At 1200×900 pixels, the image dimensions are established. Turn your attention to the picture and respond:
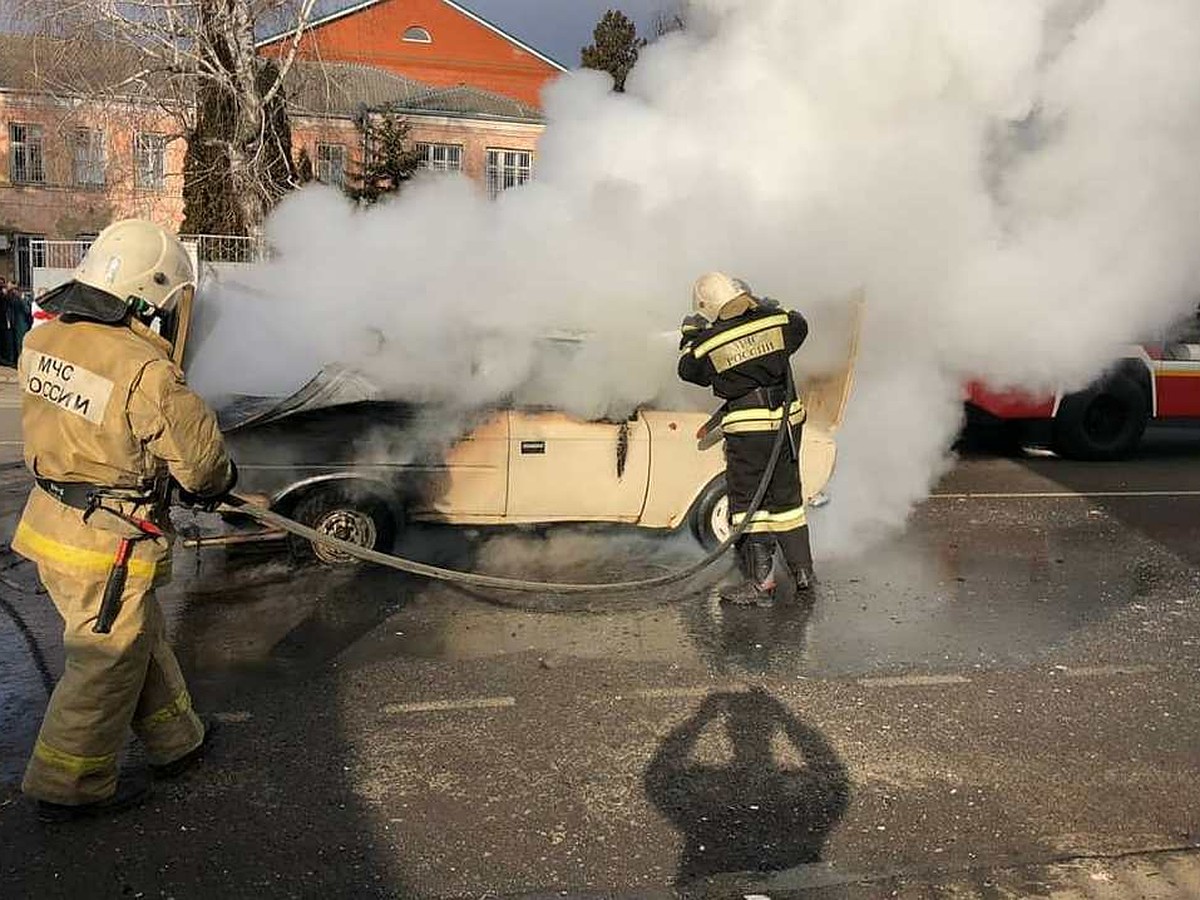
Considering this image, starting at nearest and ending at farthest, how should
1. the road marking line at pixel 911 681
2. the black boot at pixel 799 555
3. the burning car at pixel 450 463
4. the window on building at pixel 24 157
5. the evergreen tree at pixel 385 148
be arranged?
1. the road marking line at pixel 911 681
2. the black boot at pixel 799 555
3. the burning car at pixel 450 463
4. the evergreen tree at pixel 385 148
5. the window on building at pixel 24 157

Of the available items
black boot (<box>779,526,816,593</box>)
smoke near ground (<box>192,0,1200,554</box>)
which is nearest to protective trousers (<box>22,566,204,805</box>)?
smoke near ground (<box>192,0,1200,554</box>)

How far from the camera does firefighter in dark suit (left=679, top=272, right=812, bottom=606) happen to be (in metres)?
5.51

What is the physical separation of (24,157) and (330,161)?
1889cm

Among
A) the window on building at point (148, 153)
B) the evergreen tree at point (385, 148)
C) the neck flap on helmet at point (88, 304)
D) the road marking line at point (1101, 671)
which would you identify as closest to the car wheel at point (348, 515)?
the neck flap on helmet at point (88, 304)

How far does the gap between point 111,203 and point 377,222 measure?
31.1 metres

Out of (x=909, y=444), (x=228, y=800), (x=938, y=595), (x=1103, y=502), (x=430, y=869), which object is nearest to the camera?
(x=430, y=869)

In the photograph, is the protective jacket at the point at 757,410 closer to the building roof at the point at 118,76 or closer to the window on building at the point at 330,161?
the building roof at the point at 118,76

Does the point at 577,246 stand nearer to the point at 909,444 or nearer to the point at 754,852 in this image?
the point at 909,444

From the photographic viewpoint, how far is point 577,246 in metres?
6.22

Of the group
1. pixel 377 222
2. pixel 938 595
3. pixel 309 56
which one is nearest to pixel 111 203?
pixel 309 56

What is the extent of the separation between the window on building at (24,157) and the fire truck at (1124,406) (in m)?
34.8

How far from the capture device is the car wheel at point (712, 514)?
6.43 m

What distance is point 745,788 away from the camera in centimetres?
368

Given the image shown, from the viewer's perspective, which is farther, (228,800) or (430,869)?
(228,800)
